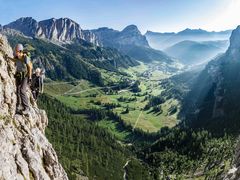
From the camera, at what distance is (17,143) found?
4266 cm

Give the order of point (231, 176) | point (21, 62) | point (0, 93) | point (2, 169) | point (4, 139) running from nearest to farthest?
point (2, 169) < point (4, 139) < point (0, 93) < point (21, 62) < point (231, 176)

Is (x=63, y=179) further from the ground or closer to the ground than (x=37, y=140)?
closer to the ground

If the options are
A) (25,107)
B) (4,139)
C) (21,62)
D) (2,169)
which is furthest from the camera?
(25,107)

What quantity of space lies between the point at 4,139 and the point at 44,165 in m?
12.2

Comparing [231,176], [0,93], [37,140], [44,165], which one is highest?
A: [0,93]

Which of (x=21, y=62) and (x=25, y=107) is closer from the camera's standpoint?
(x=21, y=62)

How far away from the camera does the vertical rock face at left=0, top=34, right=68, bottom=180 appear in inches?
1532

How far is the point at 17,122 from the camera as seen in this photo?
4581 cm

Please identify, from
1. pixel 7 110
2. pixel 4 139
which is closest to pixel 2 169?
pixel 4 139

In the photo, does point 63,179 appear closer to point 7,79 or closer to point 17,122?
point 17,122

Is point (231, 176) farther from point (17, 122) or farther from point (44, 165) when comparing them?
point (17, 122)

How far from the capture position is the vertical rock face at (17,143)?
38.9 metres

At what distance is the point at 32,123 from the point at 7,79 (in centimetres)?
859

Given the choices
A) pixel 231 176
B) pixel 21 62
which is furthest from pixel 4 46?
pixel 231 176
